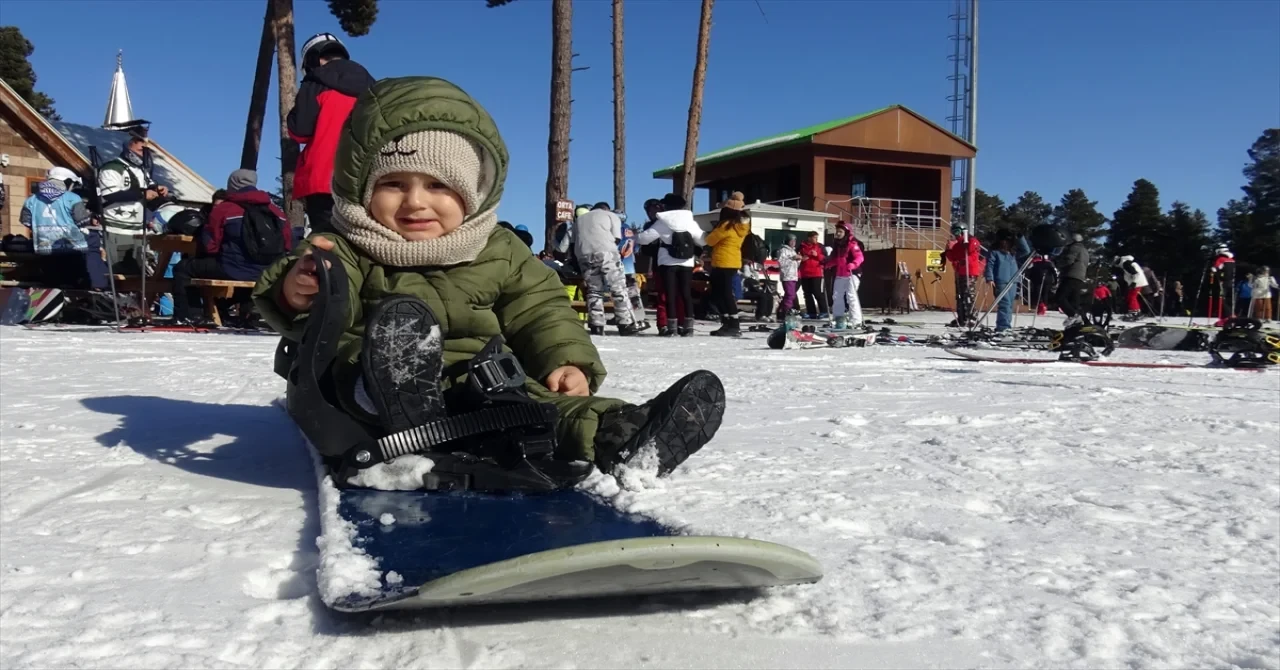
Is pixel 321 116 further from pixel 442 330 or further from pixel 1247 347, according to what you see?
pixel 1247 347

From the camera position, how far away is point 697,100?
1727cm

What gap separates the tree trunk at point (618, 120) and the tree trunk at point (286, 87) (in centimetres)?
560

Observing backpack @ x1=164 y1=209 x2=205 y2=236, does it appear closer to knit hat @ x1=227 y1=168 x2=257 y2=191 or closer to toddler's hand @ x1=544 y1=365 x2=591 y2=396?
knit hat @ x1=227 y1=168 x2=257 y2=191

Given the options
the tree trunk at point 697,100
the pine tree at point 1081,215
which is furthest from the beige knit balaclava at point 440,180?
the pine tree at point 1081,215

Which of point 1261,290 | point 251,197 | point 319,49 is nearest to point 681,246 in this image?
point 251,197

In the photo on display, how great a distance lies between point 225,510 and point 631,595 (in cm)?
103

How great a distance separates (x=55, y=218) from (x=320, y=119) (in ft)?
19.8

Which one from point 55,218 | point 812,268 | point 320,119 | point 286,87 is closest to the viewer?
point 320,119

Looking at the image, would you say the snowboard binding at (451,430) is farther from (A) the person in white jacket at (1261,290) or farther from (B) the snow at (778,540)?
(A) the person in white jacket at (1261,290)

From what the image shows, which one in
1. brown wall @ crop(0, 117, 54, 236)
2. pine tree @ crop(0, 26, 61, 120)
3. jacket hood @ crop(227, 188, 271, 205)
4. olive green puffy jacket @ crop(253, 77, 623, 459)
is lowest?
olive green puffy jacket @ crop(253, 77, 623, 459)

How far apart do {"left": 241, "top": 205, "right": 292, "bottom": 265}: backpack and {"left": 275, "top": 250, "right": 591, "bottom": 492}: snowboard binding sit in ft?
20.6

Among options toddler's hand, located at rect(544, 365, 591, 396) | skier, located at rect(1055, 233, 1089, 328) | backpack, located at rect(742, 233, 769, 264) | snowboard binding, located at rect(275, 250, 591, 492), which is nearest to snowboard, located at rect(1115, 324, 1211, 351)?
skier, located at rect(1055, 233, 1089, 328)

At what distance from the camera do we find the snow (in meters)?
1.33

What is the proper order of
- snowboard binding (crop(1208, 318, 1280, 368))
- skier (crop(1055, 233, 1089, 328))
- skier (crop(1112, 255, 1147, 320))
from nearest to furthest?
snowboard binding (crop(1208, 318, 1280, 368)) → skier (crop(1055, 233, 1089, 328)) → skier (crop(1112, 255, 1147, 320))
